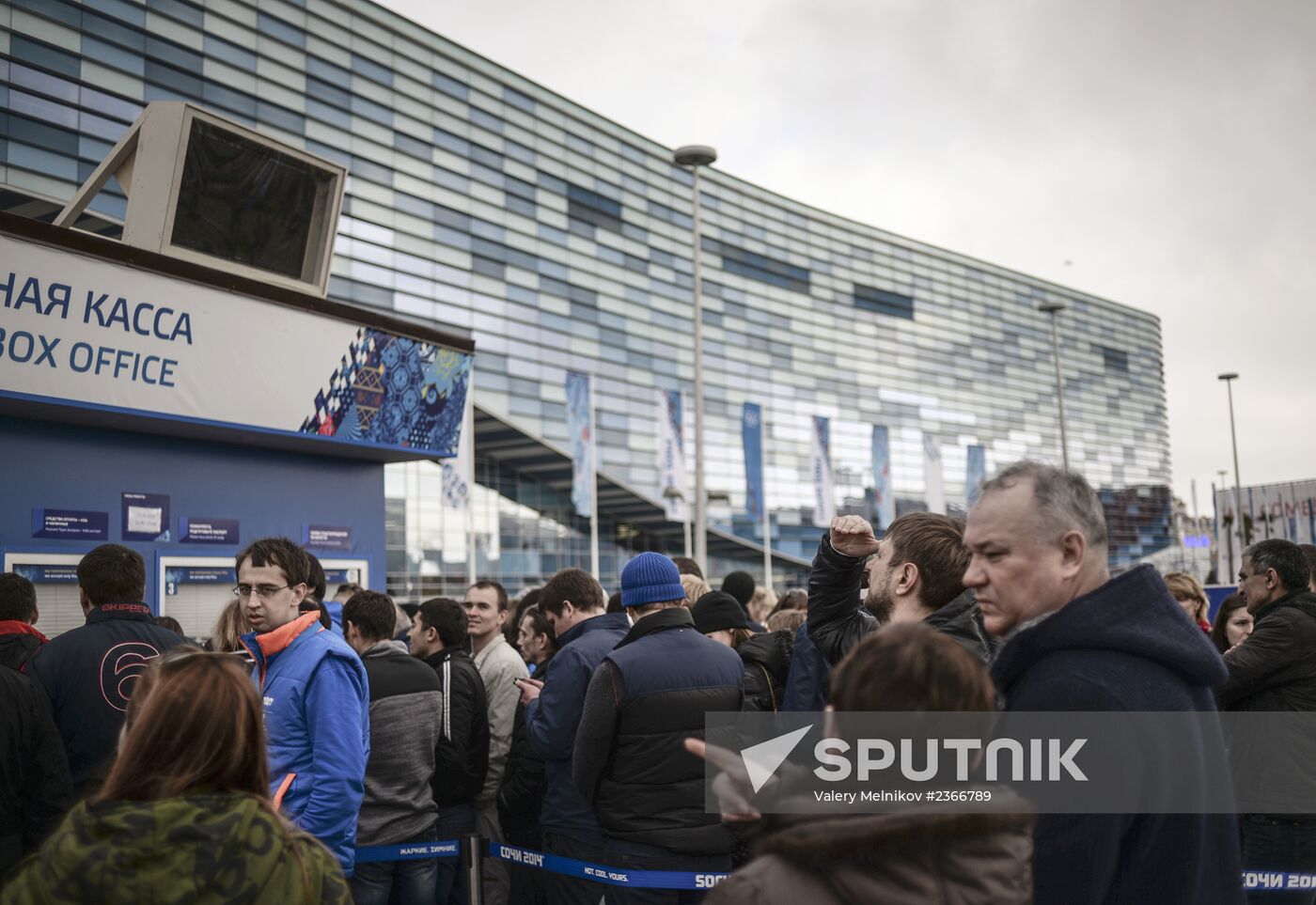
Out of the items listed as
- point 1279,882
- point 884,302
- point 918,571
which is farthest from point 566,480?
point 918,571

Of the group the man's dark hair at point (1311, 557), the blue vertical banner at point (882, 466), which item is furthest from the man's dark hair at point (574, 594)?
the blue vertical banner at point (882, 466)

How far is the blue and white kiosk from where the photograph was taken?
308 inches

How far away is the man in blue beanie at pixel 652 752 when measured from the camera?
4125 mm

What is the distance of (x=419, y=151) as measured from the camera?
47.2m

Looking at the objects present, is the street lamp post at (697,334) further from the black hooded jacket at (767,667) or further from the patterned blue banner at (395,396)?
the black hooded jacket at (767,667)

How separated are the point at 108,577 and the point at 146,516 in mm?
4631

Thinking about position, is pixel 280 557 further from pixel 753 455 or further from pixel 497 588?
pixel 753 455

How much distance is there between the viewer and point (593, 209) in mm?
56750

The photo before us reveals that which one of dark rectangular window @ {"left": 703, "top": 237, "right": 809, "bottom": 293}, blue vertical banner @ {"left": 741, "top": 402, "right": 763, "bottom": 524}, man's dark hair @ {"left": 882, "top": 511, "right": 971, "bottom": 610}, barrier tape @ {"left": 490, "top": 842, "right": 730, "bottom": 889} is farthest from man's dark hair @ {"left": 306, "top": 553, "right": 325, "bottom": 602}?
dark rectangular window @ {"left": 703, "top": 237, "right": 809, "bottom": 293}

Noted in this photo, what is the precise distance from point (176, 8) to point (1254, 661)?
4181 centimetres

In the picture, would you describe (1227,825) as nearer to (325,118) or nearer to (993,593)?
(993,593)

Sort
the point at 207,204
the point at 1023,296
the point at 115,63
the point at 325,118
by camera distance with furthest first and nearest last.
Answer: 1. the point at 1023,296
2. the point at 325,118
3. the point at 115,63
4. the point at 207,204

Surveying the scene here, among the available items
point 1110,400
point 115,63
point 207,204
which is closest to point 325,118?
point 115,63

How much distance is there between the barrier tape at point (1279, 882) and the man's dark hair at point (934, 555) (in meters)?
2.63
